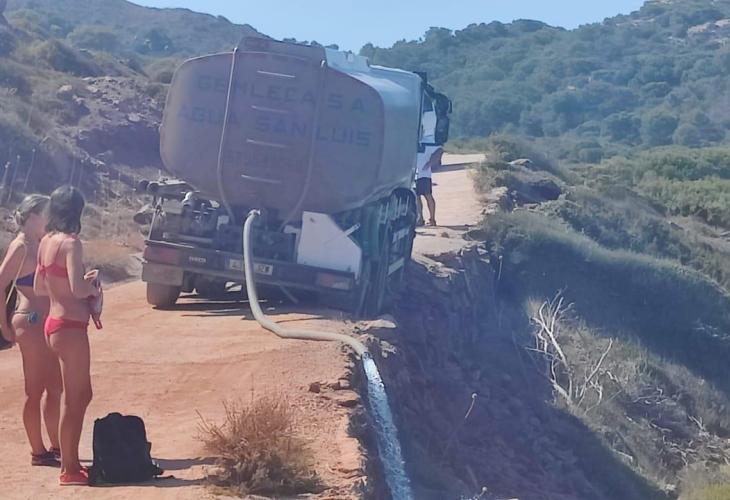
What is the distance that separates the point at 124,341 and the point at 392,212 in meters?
4.37

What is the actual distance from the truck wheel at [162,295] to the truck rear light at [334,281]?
178 cm

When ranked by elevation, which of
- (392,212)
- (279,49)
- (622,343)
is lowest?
(622,343)

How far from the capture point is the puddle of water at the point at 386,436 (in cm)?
1062

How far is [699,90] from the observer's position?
105 m

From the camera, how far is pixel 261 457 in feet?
27.6

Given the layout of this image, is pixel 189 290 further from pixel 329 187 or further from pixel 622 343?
pixel 622 343

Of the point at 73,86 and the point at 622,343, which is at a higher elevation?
the point at 73,86

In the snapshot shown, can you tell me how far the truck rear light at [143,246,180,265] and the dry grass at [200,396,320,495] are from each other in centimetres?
636

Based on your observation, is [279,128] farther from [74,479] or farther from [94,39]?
[94,39]

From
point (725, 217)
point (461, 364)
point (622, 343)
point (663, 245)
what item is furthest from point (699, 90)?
point (461, 364)

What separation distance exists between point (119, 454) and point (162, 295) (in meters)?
7.13

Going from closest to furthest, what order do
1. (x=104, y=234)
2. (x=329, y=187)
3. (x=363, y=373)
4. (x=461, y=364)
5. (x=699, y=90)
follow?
(x=363, y=373), (x=329, y=187), (x=461, y=364), (x=104, y=234), (x=699, y=90)

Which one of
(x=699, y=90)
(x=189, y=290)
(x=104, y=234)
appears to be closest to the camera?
(x=189, y=290)

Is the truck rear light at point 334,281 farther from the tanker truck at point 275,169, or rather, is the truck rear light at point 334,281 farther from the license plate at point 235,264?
the license plate at point 235,264
